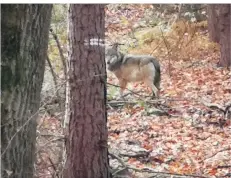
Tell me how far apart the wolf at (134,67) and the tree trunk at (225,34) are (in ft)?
8.40

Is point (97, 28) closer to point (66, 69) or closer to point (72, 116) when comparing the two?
point (66, 69)

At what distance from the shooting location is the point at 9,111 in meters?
3.12

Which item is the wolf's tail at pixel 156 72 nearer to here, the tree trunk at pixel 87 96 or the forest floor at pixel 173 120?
the forest floor at pixel 173 120

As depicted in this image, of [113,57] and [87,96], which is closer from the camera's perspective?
[87,96]

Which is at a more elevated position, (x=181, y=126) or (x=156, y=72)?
(x=156, y=72)

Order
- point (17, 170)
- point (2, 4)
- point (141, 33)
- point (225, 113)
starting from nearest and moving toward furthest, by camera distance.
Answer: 1. point (2, 4)
2. point (17, 170)
3. point (225, 113)
4. point (141, 33)

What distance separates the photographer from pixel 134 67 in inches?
479

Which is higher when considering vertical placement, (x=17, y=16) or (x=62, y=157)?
(x=17, y=16)

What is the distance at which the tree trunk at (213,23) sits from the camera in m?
15.0

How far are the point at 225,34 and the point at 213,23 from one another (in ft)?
5.25

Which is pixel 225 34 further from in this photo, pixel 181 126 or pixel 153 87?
pixel 181 126

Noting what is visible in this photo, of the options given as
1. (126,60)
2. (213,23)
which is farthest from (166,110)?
(213,23)

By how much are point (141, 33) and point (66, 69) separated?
40.4 feet

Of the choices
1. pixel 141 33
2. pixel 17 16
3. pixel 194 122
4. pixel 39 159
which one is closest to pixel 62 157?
pixel 39 159
